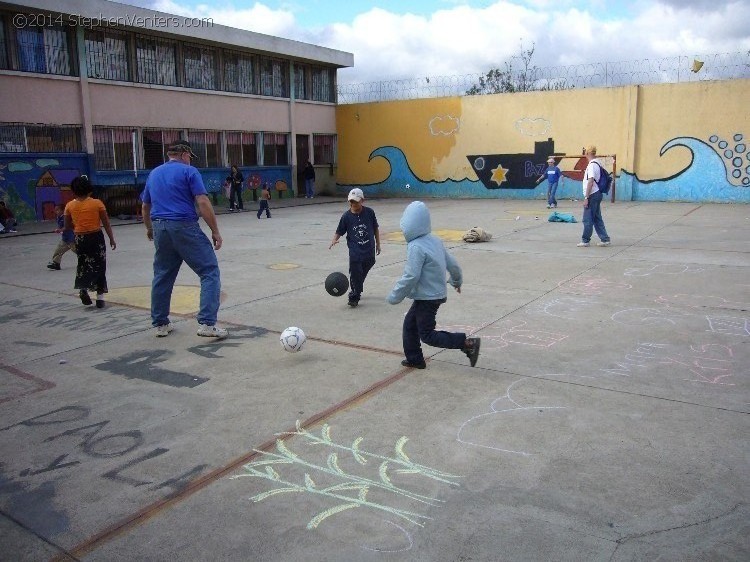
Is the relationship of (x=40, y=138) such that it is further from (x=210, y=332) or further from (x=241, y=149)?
(x=210, y=332)

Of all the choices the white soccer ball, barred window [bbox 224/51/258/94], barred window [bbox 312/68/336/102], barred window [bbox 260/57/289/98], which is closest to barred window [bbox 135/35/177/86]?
barred window [bbox 224/51/258/94]

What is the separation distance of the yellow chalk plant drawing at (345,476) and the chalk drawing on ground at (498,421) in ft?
1.30

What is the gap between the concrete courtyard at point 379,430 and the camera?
2.85 m

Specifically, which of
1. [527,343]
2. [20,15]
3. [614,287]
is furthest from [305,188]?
[527,343]

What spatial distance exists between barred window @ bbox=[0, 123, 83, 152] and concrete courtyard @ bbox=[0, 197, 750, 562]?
1204 cm

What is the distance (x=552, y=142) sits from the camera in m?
24.0

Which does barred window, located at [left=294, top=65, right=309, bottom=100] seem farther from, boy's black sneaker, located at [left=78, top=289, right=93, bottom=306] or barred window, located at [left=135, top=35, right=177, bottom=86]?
boy's black sneaker, located at [left=78, top=289, right=93, bottom=306]

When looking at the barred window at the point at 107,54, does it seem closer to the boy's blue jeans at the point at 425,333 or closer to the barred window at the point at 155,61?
the barred window at the point at 155,61

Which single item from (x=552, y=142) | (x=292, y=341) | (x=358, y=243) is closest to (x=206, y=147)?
(x=552, y=142)

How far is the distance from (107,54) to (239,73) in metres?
5.75

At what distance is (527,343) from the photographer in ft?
18.6

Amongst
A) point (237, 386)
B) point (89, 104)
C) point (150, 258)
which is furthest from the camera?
point (89, 104)

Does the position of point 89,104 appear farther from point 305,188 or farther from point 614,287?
point 614,287

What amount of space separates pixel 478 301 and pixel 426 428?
357 cm
